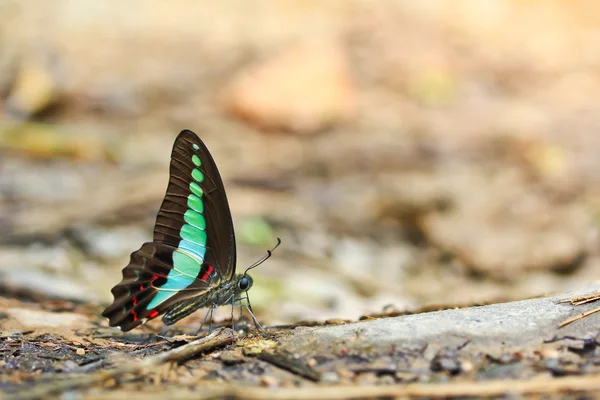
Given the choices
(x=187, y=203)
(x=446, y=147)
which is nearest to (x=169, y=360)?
(x=187, y=203)

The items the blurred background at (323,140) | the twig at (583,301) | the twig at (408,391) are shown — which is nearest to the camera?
the twig at (408,391)

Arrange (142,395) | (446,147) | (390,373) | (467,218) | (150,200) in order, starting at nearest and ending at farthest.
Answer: (142,395)
(390,373)
(150,200)
(467,218)
(446,147)

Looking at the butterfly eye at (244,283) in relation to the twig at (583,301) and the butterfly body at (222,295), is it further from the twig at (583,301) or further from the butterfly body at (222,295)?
the twig at (583,301)

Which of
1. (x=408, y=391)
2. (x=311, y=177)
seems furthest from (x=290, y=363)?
(x=311, y=177)

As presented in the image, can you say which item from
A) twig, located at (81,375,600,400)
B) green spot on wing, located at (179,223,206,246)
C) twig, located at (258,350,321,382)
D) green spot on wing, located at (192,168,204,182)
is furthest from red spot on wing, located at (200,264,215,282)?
twig, located at (81,375,600,400)

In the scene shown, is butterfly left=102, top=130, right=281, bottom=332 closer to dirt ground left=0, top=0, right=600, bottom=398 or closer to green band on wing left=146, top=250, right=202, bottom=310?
green band on wing left=146, top=250, right=202, bottom=310

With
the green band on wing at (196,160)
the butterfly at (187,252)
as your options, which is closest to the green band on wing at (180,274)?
the butterfly at (187,252)

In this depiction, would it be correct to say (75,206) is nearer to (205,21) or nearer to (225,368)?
(225,368)
